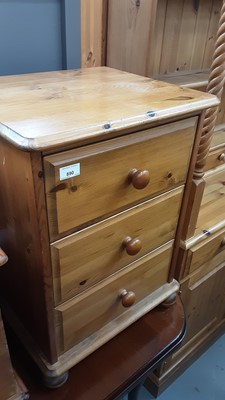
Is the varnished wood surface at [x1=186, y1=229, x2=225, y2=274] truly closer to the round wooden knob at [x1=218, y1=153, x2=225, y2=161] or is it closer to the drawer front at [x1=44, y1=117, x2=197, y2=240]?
the round wooden knob at [x1=218, y1=153, x2=225, y2=161]

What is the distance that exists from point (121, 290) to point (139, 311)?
10 centimetres

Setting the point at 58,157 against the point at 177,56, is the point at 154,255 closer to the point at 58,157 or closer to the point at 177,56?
the point at 58,157

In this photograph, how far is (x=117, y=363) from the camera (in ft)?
2.60

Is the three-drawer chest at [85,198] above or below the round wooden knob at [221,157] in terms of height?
above

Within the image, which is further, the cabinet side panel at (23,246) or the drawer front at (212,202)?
the drawer front at (212,202)

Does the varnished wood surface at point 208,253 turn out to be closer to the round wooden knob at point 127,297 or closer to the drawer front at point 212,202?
the drawer front at point 212,202

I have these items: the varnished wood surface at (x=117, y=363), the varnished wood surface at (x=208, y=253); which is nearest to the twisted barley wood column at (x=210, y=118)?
the varnished wood surface at (x=208, y=253)

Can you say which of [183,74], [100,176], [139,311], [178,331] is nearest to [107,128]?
[100,176]

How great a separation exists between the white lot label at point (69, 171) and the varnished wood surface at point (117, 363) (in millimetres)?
505

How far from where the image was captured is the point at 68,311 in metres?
0.66

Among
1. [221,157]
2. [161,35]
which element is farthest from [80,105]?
[221,157]

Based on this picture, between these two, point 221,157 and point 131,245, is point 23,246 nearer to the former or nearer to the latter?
point 131,245

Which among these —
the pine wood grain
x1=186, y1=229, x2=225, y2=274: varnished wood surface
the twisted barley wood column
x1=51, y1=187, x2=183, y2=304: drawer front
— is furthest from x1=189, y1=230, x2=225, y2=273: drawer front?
the pine wood grain

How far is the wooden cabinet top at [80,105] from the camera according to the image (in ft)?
1.58
